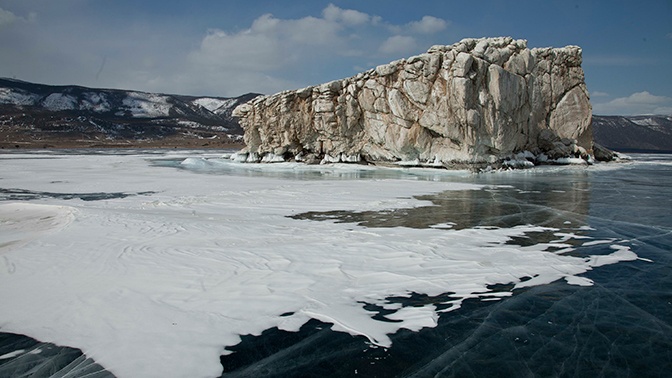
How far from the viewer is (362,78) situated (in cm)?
3672

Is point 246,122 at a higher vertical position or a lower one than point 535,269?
higher

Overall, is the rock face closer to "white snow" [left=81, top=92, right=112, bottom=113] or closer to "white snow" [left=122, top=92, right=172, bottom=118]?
"white snow" [left=122, top=92, right=172, bottom=118]

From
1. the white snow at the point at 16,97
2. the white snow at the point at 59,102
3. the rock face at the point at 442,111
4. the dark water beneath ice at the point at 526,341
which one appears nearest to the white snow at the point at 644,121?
the rock face at the point at 442,111

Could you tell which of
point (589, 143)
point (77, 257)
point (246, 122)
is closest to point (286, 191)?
point (77, 257)

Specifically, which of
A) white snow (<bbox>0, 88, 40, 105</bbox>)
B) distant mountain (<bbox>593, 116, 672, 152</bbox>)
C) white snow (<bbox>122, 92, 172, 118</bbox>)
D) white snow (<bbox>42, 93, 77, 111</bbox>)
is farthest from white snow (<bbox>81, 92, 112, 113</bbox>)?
distant mountain (<bbox>593, 116, 672, 152</bbox>)

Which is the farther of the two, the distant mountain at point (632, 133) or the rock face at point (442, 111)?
the distant mountain at point (632, 133)

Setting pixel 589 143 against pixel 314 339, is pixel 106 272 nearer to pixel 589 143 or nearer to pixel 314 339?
pixel 314 339

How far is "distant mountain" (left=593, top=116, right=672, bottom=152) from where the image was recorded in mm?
130875

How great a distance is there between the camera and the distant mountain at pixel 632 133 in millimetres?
130875

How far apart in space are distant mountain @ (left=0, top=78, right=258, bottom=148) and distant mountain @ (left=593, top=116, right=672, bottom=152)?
117m

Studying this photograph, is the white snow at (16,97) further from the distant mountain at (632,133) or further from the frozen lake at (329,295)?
the distant mountain at (632,133)

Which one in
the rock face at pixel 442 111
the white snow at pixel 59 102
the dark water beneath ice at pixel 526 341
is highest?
the white snow at pixel 59 102

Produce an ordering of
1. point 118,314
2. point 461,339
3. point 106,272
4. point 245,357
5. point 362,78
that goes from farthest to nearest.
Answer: point 362,78 → point 106,272 → point 118,314 → point 461,339 → point 245,357

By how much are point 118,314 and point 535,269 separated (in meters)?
5.93
